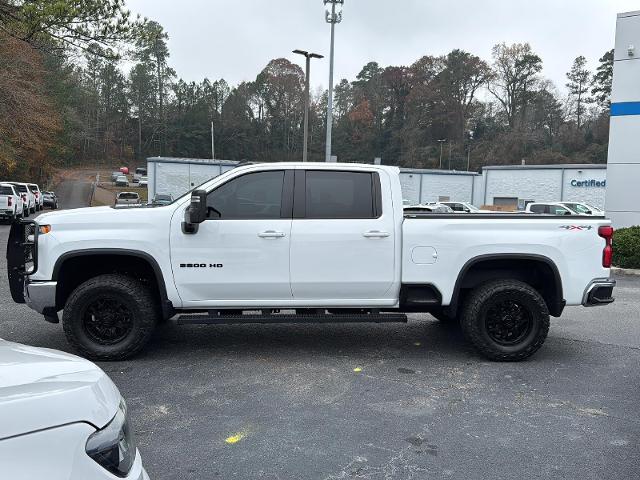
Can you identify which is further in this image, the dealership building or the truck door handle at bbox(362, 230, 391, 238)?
the dealership building

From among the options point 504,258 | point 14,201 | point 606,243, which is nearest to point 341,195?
point 504,258

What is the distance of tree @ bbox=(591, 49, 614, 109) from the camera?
89.3 meters

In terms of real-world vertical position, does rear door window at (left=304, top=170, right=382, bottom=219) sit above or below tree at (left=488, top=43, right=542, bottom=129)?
below

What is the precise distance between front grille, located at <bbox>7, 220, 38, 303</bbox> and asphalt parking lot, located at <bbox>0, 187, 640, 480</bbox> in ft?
2.80

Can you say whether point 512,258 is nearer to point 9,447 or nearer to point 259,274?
point 259,274

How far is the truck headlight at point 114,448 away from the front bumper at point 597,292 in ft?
16.5

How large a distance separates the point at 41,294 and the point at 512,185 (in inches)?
1796

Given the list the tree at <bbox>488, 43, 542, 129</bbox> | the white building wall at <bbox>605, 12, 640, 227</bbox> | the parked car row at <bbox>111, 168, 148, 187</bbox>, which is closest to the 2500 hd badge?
the white building wall at <bbox>605, 12, 640, 227</bbox>

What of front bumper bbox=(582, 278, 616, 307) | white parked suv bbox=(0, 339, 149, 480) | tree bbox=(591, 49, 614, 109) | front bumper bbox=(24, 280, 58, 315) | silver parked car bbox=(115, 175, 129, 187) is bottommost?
front bumper bbox=(24, 280, 58, 315)

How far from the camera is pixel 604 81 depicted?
299ft

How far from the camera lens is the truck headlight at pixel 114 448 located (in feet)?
5.71

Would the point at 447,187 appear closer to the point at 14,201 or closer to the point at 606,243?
the point at 14,201

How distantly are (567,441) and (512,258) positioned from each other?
2.10 meters

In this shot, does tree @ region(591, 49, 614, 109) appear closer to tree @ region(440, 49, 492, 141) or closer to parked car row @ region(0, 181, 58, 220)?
tree @ region(440, 49, 492, 141)
